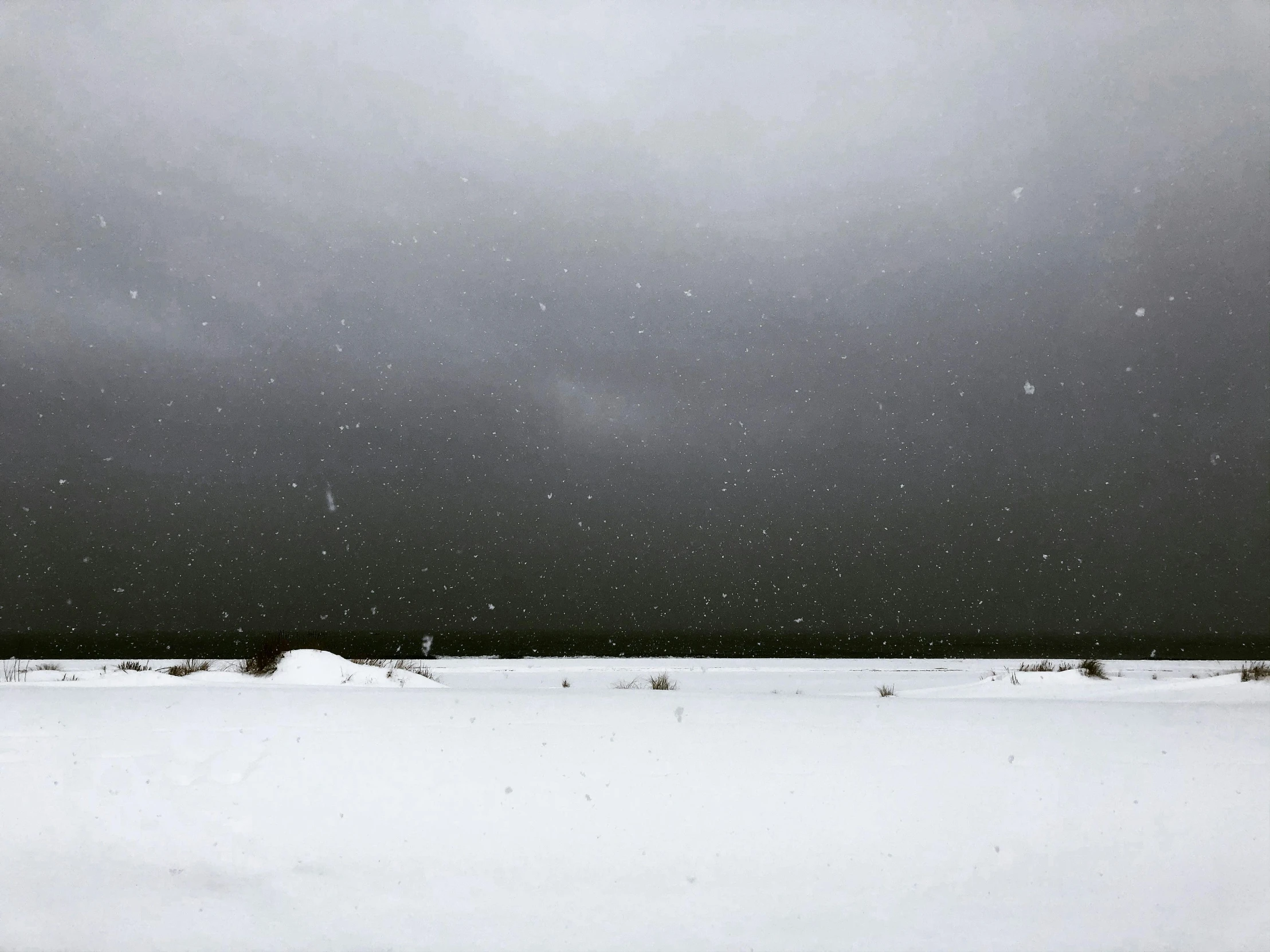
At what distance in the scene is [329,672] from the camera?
8250mm

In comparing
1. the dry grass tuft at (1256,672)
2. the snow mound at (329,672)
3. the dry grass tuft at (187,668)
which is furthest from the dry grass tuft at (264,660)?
the dry grass tuft at (1256,672)

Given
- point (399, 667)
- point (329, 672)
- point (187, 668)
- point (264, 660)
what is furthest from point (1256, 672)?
point (187, 668)

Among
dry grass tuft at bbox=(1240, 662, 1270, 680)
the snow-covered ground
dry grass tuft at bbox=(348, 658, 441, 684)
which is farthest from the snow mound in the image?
dry grass tuft at bbox=(1240, 662, 1270, 680)

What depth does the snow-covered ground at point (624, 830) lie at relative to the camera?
10.2ft

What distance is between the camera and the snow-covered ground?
10.2 ft

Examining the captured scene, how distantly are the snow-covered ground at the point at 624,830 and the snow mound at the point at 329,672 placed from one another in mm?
3752

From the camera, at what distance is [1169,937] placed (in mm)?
3078

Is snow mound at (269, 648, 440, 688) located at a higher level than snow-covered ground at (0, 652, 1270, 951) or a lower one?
higher

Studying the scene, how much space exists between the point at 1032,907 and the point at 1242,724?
89.9 inches

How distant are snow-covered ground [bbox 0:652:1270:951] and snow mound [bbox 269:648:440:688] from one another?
12.3ft

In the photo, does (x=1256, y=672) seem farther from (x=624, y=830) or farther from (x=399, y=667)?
(x=399, y=667)

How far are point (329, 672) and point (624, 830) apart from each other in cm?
599

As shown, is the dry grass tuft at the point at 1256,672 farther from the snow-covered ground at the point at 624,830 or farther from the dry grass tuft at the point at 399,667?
the dry grass tuft at the point at 399,667

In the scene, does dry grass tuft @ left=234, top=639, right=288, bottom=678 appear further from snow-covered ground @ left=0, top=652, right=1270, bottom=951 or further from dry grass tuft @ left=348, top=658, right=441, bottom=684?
snow-covered ground @ left=0, top=652, right=1270, bottom=951
